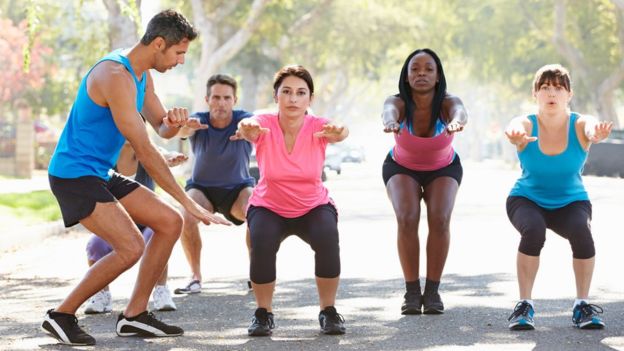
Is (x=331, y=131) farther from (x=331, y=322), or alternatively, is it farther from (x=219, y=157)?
(x=219, y=157)

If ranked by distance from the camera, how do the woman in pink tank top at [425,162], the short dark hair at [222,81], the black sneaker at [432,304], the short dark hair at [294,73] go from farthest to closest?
the short dark hair at [222,81] → the woman in pink tank top at [425,162] → the black sneaker at [432,304] → the short dark hair at [294,73]

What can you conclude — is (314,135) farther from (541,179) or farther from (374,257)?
(374,257)

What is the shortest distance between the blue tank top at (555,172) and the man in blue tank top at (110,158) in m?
2.17

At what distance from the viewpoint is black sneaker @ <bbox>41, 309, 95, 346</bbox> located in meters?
7.05

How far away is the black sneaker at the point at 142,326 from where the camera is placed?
7.35 m

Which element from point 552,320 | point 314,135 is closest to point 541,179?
point 552,320

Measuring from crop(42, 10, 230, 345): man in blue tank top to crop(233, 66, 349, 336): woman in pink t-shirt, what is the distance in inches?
23.9

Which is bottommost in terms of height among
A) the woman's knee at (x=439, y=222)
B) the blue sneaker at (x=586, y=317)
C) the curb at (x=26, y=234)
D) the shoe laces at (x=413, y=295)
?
the blue sneaker at (x=586, y=317)

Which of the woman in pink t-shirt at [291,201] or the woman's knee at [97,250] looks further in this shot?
the woman's knee at [97,250]

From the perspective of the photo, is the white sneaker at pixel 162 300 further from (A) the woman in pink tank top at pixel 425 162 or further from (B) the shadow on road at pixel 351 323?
(A) the woman in pink tank top at pixel 425 162

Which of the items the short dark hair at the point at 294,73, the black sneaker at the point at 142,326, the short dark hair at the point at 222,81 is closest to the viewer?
the black sneaker at the point at 142,326

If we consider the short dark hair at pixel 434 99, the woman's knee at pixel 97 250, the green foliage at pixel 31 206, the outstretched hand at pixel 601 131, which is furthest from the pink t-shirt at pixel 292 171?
the green foliage at pixel 31 206

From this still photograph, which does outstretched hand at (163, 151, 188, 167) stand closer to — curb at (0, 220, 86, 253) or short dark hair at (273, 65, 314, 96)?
short dark hair at (273, 65, 314, 96)

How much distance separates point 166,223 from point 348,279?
3735mm
